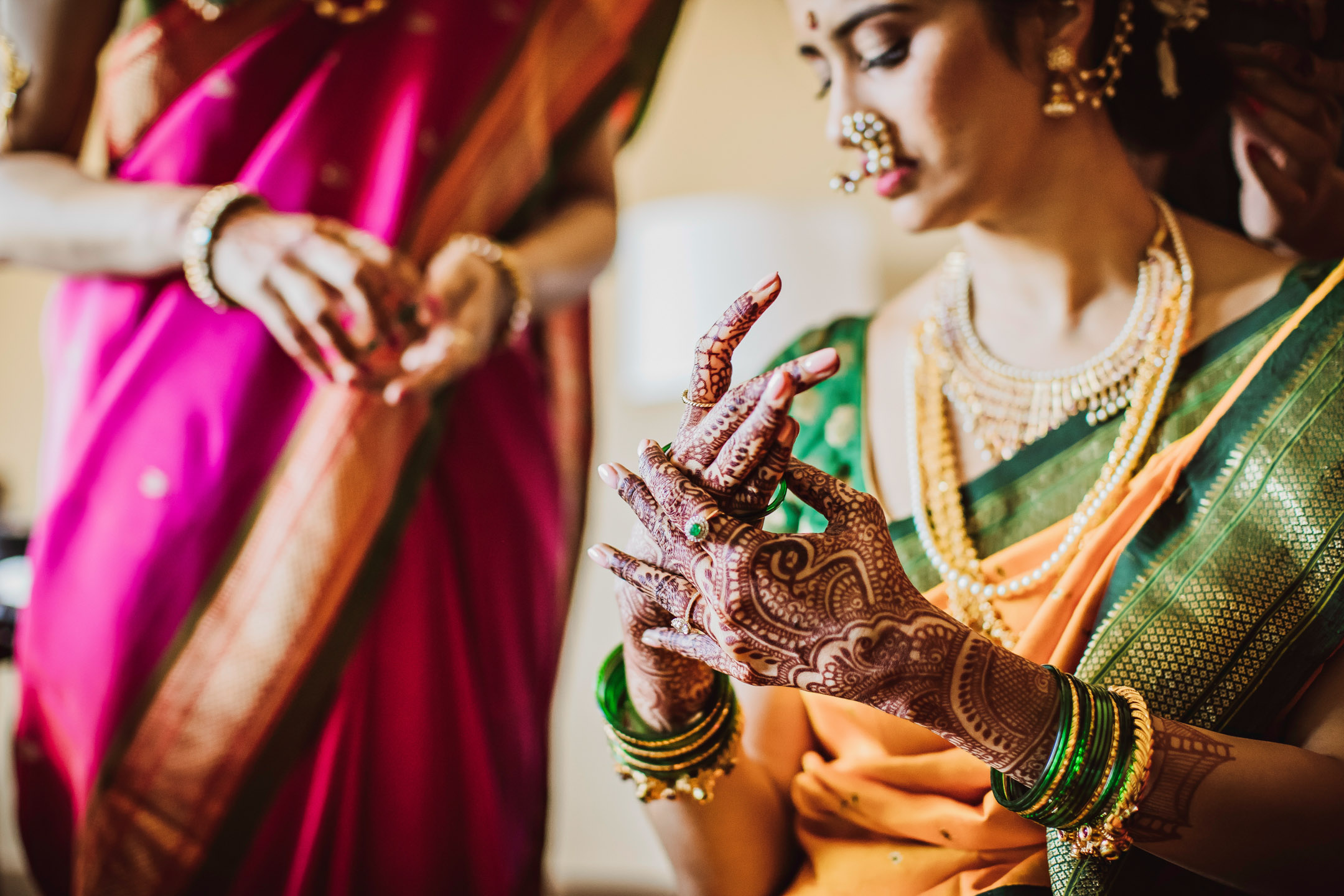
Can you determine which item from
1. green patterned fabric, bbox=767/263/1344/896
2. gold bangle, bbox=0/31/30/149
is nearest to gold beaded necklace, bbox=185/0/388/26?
gold bangle, bbox=0/31/30/149

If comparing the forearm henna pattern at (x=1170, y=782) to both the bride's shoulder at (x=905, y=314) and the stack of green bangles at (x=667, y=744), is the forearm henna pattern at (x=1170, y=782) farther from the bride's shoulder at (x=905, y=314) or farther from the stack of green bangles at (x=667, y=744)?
the bride's shoulder at (x=905, y=314)

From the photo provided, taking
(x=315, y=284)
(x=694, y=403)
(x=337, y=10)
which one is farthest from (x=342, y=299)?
(x=694, y=403)

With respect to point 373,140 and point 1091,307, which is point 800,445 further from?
point 373,140

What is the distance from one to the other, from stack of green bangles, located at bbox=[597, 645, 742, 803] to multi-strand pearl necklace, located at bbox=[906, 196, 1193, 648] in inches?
6.7

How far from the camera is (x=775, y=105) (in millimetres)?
1190

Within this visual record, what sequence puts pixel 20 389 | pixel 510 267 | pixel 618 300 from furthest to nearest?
pixel 618 300 → pixel 20 389 → pixel 510 267

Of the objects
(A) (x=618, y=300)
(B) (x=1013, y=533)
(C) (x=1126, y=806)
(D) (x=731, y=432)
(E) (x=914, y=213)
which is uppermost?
(A) (x=618, y=300)

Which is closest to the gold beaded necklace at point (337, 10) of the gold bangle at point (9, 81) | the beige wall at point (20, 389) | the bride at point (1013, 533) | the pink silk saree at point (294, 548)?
the pink silk saree at point (294, 548)

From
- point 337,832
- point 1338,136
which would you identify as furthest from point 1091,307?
point 337,832

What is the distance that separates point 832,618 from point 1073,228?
0.42 metres

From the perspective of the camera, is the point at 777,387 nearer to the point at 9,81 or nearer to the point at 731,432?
the point at 731,432

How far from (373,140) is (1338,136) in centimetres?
75

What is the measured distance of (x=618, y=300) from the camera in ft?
4.21

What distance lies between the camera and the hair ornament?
0.70 m
